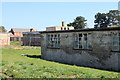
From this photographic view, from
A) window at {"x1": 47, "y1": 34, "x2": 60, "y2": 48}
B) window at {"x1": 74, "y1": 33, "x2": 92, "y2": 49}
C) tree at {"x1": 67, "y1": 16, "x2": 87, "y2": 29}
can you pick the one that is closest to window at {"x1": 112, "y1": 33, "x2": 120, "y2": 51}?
window at {"x1": 74, "y1": 33, "x2": 92, "y2": 49}

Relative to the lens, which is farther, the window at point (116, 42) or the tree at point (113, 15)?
the tree at point (113, 15)

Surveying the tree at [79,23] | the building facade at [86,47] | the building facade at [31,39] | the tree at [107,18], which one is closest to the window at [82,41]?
the building facade at [86,47]

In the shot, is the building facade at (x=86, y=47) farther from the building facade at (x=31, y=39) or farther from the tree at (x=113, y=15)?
the tree at (x=113, y=15)

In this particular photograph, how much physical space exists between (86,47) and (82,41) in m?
0.77

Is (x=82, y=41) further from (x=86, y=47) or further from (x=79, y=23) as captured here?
(x=79, y=23)

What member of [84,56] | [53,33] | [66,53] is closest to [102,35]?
[84,56]

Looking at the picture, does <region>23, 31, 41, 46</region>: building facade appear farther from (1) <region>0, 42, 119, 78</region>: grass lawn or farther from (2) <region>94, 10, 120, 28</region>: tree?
(1) <region>0, 42, 119, 78</region>: grass lawn

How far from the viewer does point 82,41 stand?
18422mm

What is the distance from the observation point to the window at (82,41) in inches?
699

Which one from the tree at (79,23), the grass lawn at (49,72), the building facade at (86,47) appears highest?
the tree at (79,23)

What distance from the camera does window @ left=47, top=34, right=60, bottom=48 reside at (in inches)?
846

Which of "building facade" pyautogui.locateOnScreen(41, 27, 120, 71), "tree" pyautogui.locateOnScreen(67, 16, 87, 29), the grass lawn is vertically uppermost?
"tree" pyautogui.locateOnScreen(67, 16, 87, 29)

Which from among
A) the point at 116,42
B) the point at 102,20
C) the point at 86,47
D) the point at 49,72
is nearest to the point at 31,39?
the point at 102,20

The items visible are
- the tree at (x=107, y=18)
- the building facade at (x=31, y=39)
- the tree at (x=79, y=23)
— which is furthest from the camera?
the tree at (x=79, y=23)
